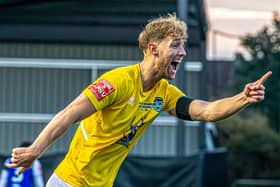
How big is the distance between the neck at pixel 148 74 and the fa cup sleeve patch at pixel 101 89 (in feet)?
1.14

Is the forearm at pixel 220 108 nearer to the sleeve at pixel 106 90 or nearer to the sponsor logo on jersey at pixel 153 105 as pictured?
the sponsor logo on jersey at pixel 153 105

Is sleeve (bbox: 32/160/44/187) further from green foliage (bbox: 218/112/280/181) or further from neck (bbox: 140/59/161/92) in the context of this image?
green foliage (bbox: 218/112/280/181)

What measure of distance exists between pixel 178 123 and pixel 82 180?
8.61 m

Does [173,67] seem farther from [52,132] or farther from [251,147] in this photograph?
[251,147]

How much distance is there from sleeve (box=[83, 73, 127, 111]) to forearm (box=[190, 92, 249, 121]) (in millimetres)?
709

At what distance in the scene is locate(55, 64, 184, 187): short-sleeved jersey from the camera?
19.0 ft

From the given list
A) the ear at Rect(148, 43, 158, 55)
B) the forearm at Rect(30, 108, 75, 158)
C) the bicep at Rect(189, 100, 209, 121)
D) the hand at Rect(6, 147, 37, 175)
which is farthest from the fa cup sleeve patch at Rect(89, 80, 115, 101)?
the bicep at Rect(189, 100, 209, 121)

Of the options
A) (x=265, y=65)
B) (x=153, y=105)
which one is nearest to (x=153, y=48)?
(x=153, y=105)

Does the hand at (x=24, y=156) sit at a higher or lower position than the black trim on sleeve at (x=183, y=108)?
lower

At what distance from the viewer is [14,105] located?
16.9 metres

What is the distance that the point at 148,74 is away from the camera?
592 centimetres

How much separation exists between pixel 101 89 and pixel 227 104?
93 cm

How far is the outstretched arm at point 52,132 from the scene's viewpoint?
5352 millimetres

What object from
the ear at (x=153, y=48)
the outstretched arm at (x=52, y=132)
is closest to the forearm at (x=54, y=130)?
the outstretched arm at (x=52, y=132)
